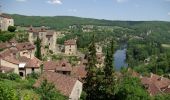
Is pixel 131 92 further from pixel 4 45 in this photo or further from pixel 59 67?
pixel 4 45

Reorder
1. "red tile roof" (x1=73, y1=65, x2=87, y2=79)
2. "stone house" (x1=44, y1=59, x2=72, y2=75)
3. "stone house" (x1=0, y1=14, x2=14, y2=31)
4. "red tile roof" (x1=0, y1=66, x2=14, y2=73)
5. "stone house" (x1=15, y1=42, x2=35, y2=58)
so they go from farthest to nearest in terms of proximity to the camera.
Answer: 1. "stone house" (x1=0, y1=14, x2=14, y2=31)
2. "stone house" (x1=15, y1=42, x2=35, y2=58)
3. "red tile roof" (x1=73, y1=65, x2=87, y2=79)
4. "stone house" (x1=44, y1=59, x2=72, y2=75)
5. "red tile roof" (x1=0, y1=66, x2=14, y2=73)

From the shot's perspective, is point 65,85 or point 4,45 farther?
point 4,45

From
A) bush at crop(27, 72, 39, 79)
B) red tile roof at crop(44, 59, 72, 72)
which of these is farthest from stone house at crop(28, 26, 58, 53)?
bush at crop(27, 72, 39, 79)

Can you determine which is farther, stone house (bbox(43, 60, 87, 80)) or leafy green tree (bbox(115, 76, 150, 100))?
stone house (bbox(43, 60, 87, 80))

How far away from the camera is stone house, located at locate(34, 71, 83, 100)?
4756 centimetres

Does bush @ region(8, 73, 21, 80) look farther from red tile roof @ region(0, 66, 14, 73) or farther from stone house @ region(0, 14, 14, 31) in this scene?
stone house @ region(0, 14, 14, 31)

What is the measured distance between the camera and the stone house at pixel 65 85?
156 ft

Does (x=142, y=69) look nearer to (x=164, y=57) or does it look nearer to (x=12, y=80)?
(x=164, y=57)

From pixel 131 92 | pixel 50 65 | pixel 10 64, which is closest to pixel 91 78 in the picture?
pixel 131 92

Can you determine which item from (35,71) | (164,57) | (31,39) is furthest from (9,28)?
(164,57)

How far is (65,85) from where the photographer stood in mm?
48906

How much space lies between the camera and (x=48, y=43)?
103438mm

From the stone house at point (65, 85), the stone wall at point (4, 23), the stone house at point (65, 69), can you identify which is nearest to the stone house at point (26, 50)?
the stone house at point (65, 69)

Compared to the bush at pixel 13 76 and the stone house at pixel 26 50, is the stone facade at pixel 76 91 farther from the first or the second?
the stone house at pixel 26 50
